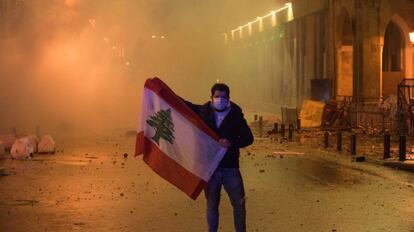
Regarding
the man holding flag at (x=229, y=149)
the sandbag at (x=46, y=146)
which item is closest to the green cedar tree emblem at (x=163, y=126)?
the man holding flag at (x=229, y=149)

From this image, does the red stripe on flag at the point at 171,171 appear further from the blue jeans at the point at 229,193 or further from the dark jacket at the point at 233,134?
the dark jacket at the point at 233,134

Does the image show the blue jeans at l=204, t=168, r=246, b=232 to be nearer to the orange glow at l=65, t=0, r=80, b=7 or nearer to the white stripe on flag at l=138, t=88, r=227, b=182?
the white stripe on flag at l=138, t=88, r=227, b=182

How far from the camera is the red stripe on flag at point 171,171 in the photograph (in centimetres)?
548

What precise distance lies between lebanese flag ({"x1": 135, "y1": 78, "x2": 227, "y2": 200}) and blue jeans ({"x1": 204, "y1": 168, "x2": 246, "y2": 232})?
8 centimetres

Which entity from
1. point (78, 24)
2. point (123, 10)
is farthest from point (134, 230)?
point (123, 10)

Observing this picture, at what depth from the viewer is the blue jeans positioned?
5402 mm

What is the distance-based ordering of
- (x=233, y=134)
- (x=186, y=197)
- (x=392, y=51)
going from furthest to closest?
(x=392, y=51), (x=186, y=197), (x=233, y=134)

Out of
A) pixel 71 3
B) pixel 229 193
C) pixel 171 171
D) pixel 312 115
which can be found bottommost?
pixel 312 115

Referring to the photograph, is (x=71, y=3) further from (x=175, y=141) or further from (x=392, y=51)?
(x=175, y=141)

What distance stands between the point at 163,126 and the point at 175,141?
17 centimetres

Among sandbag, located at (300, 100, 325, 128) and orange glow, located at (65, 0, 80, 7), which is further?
orange glow, located at (65, 0, 80, 7)

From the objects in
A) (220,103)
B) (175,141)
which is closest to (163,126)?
(175,141)

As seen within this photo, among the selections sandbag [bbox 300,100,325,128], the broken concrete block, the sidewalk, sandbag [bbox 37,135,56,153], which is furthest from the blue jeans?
sandbag [bbox 300,100,325,128]

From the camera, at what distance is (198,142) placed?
5.54 m
